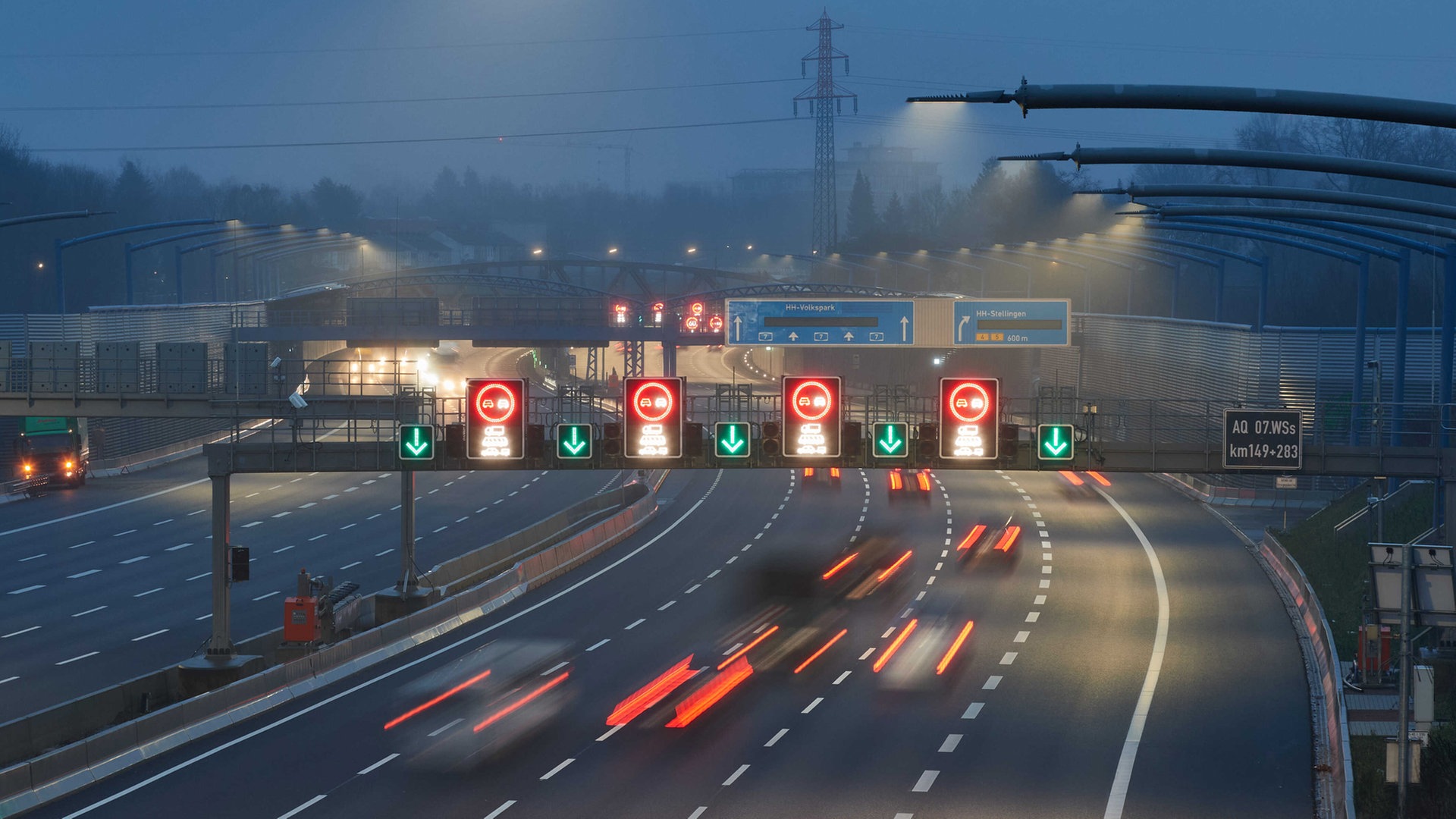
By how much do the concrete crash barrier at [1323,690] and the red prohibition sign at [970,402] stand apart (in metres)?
8.95

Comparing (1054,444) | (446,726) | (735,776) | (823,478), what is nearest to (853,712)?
(735,776)

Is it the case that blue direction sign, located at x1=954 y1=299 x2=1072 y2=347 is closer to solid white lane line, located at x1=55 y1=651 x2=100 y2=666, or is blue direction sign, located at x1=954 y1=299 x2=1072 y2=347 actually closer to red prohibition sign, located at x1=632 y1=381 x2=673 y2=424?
red prohibition sign, located at x1=632 y1=381 x2=673 y2=424

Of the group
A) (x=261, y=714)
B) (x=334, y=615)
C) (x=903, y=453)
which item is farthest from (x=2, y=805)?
(x=903, y=453)

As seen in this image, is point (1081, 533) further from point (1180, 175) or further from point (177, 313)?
point (1180, 175)

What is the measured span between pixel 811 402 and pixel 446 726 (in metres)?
10.1

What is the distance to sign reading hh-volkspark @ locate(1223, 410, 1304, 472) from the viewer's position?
3127 centimetres

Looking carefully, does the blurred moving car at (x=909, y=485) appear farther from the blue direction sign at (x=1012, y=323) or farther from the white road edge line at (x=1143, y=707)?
the white road edge line at (x=1143, y=707)

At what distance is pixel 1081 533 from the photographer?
5606cm

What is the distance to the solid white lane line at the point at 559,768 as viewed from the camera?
26.6 meters

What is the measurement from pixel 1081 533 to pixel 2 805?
131ft

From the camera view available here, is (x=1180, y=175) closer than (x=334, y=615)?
No

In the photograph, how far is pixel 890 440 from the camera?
32750mm

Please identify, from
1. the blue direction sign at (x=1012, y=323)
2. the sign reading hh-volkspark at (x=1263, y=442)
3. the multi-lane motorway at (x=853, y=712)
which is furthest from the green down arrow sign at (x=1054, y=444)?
the blue direction sign at (x=1012, y=323)

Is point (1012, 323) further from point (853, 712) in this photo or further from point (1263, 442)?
point (853, 712)
